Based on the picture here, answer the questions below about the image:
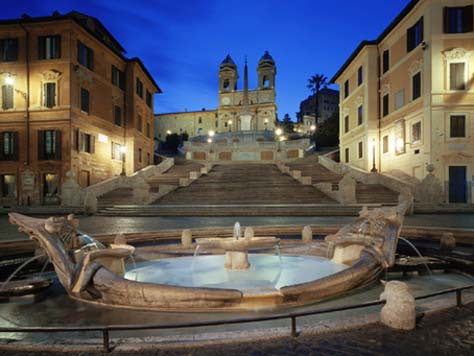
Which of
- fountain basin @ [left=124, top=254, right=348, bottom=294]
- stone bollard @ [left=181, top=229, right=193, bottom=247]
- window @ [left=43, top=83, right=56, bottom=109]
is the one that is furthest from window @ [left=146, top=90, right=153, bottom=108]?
fountain basin @ [left=124, top=254, right=348, bottom=294]

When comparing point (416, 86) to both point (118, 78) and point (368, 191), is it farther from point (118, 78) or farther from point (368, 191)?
point (118, 78)

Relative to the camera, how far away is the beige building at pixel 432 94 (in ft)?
76.7

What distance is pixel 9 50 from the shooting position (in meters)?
28.5

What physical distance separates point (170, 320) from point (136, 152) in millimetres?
34332

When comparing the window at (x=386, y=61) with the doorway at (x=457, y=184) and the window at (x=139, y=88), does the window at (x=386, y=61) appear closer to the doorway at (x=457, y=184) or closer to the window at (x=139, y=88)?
the doorway at (x=457, y=184)

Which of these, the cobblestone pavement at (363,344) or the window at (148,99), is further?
the window at (148,99)

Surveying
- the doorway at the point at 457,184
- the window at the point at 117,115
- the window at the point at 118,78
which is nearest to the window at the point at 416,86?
the doorway at the point at 457,184

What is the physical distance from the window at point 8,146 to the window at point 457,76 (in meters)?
34.9

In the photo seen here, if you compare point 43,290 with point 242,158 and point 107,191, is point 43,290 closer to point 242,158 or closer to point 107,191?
point 107,191

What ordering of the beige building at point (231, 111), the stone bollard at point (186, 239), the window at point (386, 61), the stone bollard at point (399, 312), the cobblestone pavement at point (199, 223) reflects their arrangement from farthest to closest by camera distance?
the beige building at point (231, 111) → the window at point (386, 61) → the cobblestone pavement at point (199, 223) → the stone bollard at point (186, 239) → the stone bollard at point (399, 312)

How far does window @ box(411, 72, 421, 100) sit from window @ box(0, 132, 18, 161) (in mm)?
33277

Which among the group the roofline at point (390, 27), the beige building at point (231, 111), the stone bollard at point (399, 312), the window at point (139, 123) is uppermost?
the beige building at point (231, 111)

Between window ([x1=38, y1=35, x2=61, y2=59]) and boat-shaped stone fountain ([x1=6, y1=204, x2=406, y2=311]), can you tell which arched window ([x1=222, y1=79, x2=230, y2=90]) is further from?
boat-shaped stone fountain ([x1=6, y1=204, x2=406, y2=311])

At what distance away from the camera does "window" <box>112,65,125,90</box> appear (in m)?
34.7
